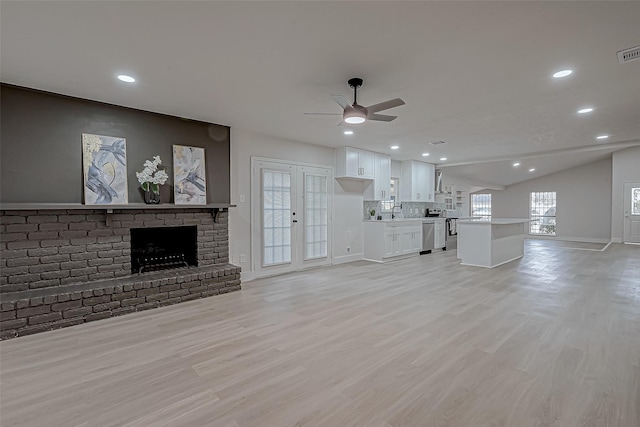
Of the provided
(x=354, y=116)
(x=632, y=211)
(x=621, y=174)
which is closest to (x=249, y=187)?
(x=354, y=116)

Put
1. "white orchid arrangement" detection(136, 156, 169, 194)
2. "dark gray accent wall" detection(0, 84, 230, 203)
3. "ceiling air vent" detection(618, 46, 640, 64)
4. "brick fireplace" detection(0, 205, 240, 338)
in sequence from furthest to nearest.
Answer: "white orchid arrangement" detection(136, 156, 169, 194) → "dark gray accent wall" detection(0, 84, 230, 203) → "brick fireplace" detection(0, 205, 240, 338) → "ceiling air vent" detection(618, 46, 640, 64)

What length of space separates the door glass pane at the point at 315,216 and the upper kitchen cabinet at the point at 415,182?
2.87 m

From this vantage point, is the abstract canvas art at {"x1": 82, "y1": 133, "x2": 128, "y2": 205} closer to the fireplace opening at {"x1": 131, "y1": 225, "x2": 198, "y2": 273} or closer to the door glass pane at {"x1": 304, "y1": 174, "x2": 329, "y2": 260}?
the fireplace opening at {"x1": 131, "y1": 225, "x2": 198, "y2": 273}

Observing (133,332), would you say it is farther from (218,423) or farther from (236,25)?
(236,25)

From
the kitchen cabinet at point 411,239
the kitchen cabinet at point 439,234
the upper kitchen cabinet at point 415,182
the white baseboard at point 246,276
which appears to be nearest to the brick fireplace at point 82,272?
the white baseboard at point 246,276

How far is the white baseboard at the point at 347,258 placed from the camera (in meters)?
6.68

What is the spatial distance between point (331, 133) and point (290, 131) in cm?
73

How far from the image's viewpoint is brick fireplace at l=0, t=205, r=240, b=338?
123 inches

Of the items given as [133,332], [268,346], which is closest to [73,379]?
[133,332]

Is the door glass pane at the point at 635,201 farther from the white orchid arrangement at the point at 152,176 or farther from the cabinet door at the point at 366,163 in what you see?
the white orchid arrangement at the point at 152,176

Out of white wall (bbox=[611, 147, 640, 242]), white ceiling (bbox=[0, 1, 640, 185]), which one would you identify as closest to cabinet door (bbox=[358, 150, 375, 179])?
white ceiling (bbox=[0, 1, 640, 185])

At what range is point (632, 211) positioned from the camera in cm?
841

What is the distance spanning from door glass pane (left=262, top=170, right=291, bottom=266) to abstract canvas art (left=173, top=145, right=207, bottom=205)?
3.76ft

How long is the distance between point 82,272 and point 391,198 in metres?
6.62
